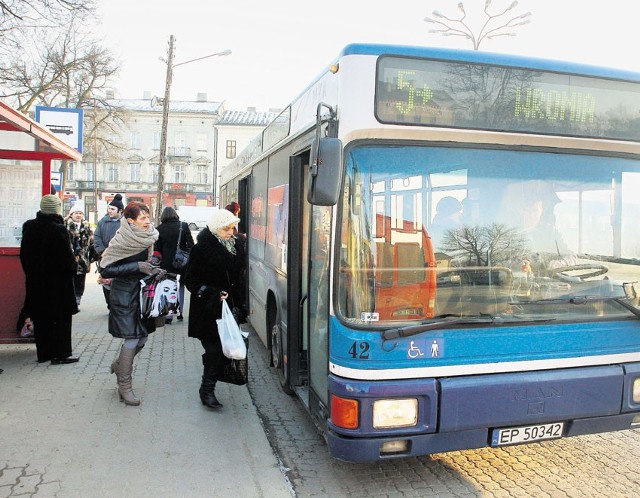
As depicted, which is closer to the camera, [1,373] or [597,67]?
[597,67]

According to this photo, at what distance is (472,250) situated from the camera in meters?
3.57

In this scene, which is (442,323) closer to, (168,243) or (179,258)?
(179,258)

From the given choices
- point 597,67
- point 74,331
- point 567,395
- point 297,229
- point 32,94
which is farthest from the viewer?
point 32,94

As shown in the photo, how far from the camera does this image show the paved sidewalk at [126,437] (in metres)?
3.89

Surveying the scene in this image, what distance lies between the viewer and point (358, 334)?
3.37 m

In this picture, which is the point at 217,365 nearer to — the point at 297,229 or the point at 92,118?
the point at 297,229

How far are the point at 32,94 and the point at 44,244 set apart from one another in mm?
22157

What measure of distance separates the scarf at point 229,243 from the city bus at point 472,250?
5.36ft

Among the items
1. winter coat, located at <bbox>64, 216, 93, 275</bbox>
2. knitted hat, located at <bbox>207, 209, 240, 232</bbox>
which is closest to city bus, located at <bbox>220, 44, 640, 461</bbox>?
knitted hat, located at <bbox>207, 209, 240, 232</bbox>

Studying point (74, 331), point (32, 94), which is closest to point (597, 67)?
point (74, 331)

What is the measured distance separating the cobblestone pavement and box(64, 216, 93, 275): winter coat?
210 inches

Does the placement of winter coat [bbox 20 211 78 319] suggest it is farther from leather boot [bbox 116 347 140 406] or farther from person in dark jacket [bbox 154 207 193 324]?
person in dark jacket [bbox 154 207 193 324]

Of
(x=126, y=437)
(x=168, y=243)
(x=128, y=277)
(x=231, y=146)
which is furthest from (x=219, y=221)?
(x=231, y=146)

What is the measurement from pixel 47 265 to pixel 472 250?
4.96m
